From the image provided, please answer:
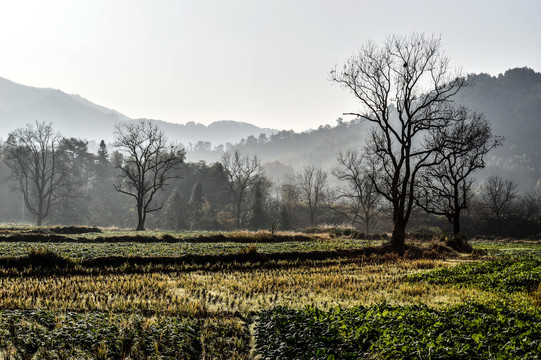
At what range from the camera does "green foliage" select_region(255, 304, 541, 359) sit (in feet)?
20.2

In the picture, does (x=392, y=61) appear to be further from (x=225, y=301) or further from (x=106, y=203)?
(x=106, y=203)

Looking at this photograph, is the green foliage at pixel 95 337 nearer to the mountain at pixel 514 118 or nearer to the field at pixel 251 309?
the field at pixel 251 309

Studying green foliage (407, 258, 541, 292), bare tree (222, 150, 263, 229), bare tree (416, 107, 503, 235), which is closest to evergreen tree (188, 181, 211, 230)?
bare tree (222, 150, 263, 229)

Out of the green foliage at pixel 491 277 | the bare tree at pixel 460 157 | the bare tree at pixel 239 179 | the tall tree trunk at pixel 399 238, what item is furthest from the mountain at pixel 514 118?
the green foliage at pixel 491 277

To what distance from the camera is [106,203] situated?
86.0m

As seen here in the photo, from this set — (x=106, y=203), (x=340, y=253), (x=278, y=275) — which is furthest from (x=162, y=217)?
(x=278, y=275)

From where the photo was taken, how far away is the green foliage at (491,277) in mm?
13430

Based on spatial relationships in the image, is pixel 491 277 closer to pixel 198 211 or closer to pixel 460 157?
pixel 460 157

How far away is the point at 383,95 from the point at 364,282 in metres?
18.3

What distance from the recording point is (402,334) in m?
7.05

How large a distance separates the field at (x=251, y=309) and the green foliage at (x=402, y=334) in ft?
0.09

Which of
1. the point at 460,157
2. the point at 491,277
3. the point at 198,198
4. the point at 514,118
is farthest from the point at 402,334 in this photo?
the point at 514,118

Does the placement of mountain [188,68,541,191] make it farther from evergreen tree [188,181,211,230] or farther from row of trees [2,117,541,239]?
evergreen tree [188,181,211,230]

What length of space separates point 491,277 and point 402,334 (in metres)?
10.1
